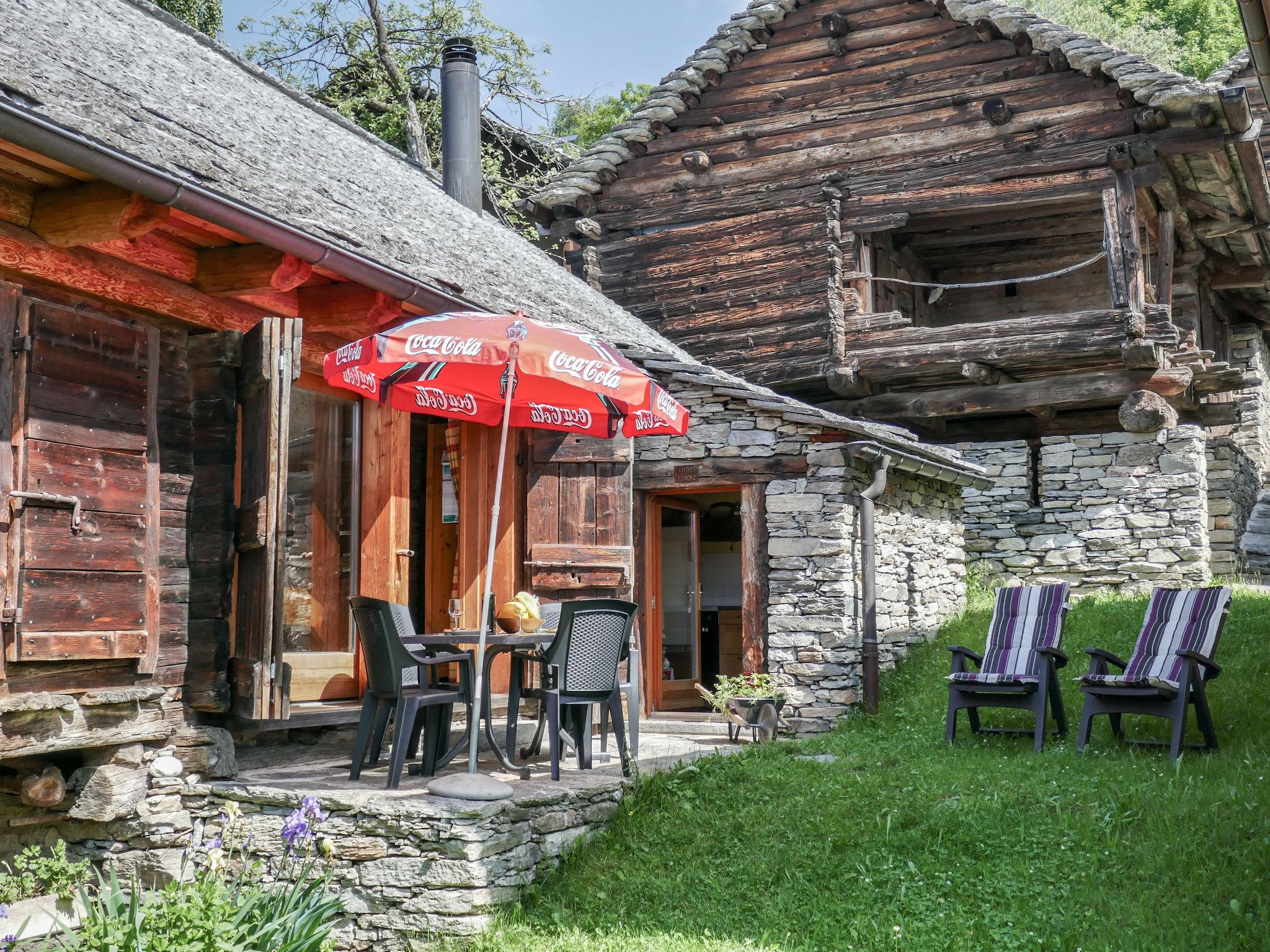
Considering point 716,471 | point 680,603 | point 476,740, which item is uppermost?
point 716,471

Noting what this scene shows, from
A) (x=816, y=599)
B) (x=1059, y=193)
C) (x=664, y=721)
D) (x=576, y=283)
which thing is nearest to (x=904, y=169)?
(x=1059, y=193)

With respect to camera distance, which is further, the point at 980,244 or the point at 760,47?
the point at 980,244

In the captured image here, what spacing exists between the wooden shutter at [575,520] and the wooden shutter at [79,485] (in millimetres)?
3278

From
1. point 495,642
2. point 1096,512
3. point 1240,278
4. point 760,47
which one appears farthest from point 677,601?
point 1240,278

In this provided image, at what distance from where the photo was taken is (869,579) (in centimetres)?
940

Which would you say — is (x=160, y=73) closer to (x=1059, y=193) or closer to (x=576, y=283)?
(x=576, y=283)

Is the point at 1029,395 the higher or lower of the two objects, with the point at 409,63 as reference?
lower

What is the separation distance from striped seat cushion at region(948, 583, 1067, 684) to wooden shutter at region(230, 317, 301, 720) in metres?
4.01

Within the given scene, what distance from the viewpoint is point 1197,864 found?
482cm

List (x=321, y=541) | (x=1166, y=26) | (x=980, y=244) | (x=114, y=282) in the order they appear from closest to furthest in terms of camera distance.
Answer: (x=114, y=282) < (x=321, y=541) < (x=980, y=244) < (x=1166, y=26)

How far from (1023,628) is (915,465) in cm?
234

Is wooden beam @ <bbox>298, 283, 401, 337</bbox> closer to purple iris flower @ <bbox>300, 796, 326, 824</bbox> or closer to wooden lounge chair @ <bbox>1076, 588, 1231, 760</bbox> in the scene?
purple iris flower @ <bbox>300, 796, 326, 824</bbox>

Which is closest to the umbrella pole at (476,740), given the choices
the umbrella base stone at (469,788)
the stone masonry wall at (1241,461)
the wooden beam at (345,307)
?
the umbrella base stone at (469,788)

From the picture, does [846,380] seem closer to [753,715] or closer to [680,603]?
[680,603]
